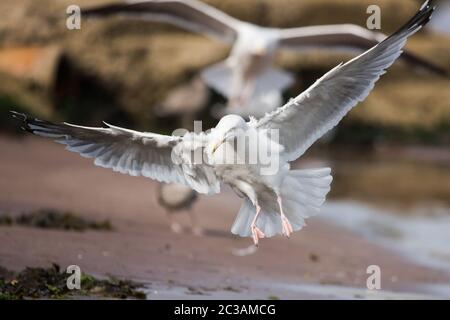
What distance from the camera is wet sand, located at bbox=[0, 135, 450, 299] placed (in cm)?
656

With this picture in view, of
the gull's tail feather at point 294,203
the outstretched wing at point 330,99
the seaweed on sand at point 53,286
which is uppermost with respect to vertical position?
the outstretched wing at point 330,99

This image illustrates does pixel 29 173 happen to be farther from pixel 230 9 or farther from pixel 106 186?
pixel 230 9

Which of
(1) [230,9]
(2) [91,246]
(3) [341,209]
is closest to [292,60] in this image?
(1) [230,9]

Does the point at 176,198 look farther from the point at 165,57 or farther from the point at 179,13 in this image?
the point at 165,57

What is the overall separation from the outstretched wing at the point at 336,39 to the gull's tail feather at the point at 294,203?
14.9 feet

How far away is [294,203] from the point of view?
6.31m

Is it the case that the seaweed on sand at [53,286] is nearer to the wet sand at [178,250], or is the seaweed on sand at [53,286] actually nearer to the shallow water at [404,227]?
the wet sand at [178,250]

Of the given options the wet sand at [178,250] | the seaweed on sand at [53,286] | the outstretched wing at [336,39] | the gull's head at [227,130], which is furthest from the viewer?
the outstretched wing at [336,39]

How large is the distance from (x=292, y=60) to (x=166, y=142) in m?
15.1

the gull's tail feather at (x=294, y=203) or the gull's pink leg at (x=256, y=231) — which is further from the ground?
the gull's tail feather at (x=294, y=203)

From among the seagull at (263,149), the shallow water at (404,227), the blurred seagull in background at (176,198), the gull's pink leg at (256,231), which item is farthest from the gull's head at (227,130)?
the shallow water at (404,227)

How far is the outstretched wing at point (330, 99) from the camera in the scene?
6051 millimetres

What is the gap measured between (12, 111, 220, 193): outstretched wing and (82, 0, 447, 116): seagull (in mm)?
4752
